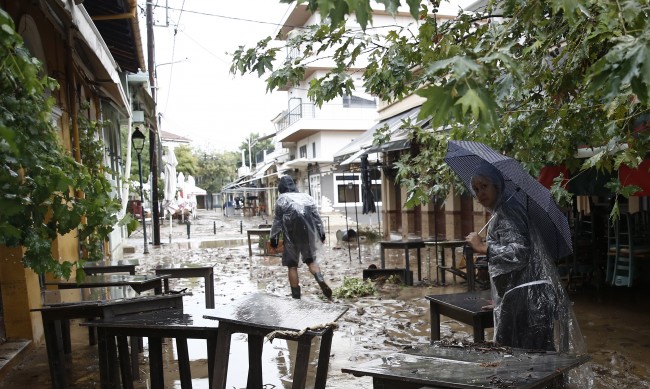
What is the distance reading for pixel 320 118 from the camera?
107ft

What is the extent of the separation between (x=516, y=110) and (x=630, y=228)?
3.69 meters

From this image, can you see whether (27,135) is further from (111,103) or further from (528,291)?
(111,103)

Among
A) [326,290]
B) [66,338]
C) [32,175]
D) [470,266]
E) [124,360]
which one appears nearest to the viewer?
[32,175]

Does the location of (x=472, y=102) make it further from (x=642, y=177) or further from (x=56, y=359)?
(x=642, y=177)

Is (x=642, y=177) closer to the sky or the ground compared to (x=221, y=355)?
closer to the sky

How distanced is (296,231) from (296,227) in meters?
0.06

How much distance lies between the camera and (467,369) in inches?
99.0

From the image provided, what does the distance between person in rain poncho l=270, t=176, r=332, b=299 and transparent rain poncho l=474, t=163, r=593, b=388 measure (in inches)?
192

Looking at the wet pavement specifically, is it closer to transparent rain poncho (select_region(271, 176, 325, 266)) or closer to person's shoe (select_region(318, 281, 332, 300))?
person's shoe (select_region(318, 281, 332, 300))

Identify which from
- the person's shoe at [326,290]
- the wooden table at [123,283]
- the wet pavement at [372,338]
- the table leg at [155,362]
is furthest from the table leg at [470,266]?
the table leg at [155,362]

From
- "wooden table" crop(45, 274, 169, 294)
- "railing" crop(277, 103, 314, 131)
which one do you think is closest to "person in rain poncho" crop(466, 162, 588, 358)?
"wooden table" crop(45, 274, 169, 294)

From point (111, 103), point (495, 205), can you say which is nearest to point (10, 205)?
point (495, 205)

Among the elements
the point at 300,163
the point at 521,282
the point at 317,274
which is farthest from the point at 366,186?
the point at 300,163

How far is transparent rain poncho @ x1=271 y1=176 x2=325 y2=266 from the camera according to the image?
27.5 ft
